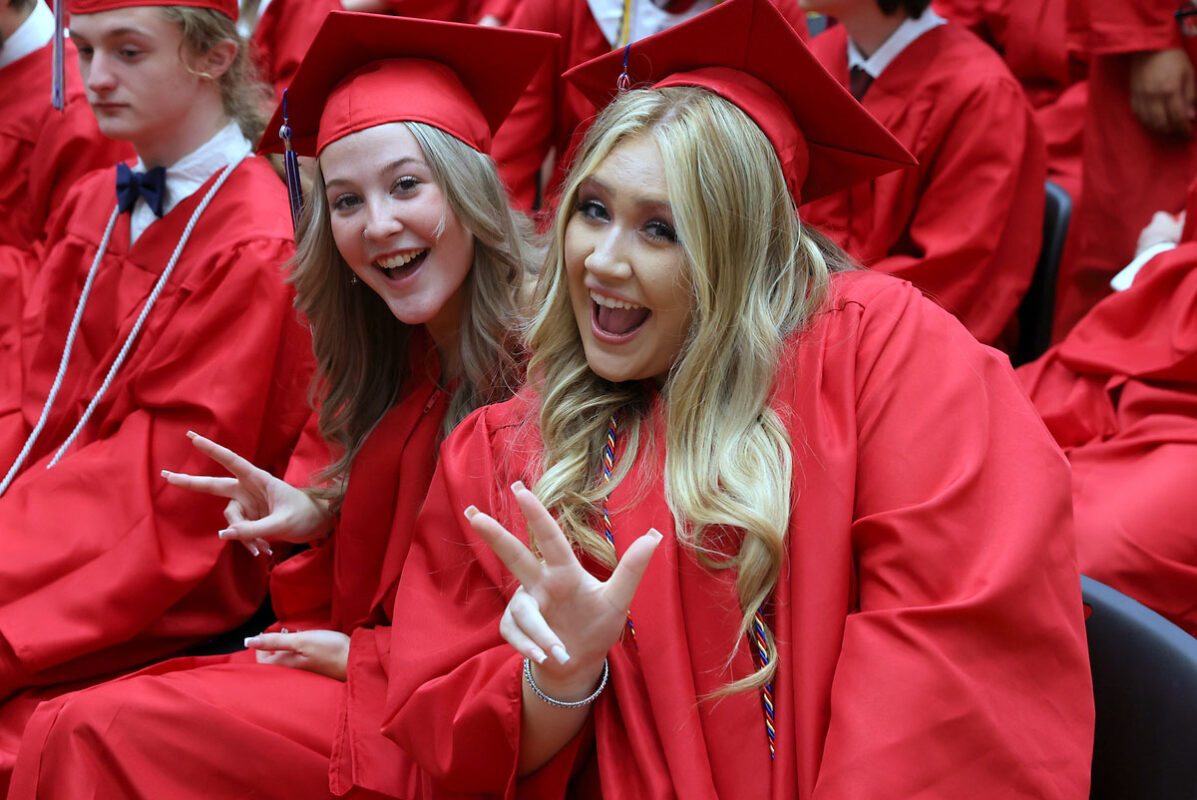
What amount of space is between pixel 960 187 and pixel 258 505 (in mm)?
1856

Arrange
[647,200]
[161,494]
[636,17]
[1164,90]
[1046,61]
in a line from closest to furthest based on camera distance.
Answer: [647,200] → [161,494] → [1164,90] → [636,17] → [1046,61]

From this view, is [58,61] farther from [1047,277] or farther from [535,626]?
[1047,277]

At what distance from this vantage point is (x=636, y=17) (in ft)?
11.7

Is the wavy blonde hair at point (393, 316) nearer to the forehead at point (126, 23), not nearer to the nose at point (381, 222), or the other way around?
the nose at point (381, 222)

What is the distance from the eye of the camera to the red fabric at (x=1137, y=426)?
7.49 feet

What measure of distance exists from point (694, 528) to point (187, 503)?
51.2 inches

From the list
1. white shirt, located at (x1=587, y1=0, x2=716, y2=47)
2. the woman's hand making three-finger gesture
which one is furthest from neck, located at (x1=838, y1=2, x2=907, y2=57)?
the woman's hand making three-finger gesture

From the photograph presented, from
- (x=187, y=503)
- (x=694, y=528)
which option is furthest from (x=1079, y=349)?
(x=187, y=503)

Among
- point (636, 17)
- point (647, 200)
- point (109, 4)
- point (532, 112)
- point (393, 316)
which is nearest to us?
point (647, 200)

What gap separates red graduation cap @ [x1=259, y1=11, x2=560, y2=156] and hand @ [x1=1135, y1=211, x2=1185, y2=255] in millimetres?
1605

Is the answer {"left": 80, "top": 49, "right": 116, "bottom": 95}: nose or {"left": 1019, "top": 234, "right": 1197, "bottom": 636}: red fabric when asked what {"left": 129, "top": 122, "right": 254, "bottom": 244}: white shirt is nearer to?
Result: {"left": 80, "top": 49, "right": 116, "bottom": 95}: nose

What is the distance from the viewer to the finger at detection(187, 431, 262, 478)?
2135 mm

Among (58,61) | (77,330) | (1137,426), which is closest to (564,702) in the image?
(1137,426)

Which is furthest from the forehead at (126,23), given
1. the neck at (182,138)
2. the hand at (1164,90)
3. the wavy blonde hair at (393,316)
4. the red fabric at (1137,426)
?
the hand at (1164,90)
